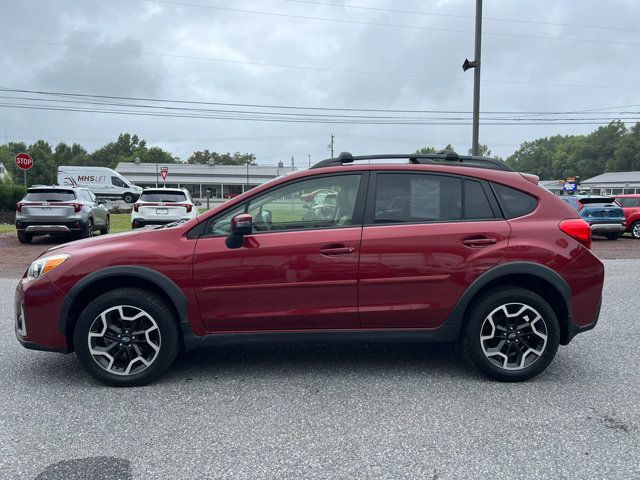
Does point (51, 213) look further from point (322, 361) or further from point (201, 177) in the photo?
point (201, 177)

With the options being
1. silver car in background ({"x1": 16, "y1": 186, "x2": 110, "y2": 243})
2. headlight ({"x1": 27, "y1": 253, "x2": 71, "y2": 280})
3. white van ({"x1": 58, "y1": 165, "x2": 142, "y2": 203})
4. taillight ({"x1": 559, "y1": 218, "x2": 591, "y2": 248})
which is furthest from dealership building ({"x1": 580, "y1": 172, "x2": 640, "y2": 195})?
headlight ({"x1": 27, "y1": 253, "x2": 71, "y2": 280})

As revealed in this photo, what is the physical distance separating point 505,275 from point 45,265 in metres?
3.56

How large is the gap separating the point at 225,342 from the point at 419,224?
178 cm

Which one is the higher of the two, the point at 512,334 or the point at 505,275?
the point at 505,275

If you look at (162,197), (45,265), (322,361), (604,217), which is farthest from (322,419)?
(604,217)

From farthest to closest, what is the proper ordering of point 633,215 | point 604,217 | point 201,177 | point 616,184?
point 616,184, point 201,177, point 633,215, point 604,217

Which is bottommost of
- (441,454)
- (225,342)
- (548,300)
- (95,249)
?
(441,454)

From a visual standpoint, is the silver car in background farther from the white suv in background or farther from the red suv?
the red suv

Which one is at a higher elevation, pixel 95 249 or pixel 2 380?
pixel 95 249

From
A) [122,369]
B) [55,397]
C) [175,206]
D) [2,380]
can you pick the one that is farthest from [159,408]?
[175,206]

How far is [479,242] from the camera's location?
156 inches

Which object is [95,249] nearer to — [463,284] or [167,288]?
[167,288]

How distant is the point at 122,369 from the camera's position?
155 inches

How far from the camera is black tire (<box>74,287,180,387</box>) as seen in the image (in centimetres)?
383
